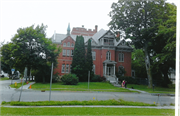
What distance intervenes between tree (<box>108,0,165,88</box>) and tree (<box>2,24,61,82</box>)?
11.4m

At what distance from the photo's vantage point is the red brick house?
31391 millimetres

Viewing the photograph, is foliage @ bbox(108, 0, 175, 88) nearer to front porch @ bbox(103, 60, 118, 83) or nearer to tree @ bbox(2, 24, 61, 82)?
front porch @ bbox(103, 60, 118, 83)

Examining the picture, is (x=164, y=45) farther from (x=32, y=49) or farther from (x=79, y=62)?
(x=32, y=49)

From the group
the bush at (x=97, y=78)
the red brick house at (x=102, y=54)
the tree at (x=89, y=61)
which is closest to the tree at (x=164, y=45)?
the red brick house at (x=102, y=54)

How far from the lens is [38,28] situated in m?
24.5

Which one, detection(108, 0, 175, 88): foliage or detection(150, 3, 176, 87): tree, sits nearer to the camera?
detection(150, 3, 176, 87): tree

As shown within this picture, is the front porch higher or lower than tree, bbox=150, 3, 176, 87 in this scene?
lower

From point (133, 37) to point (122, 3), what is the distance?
594cm

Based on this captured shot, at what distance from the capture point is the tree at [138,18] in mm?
22359

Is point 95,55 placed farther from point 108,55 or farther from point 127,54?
point 127,54

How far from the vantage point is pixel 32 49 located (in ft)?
77.6

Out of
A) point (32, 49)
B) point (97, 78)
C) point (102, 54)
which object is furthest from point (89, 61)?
point (32, 49)

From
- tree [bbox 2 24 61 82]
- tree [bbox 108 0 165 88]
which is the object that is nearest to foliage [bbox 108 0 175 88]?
tree [bbox 108 0 165 88]

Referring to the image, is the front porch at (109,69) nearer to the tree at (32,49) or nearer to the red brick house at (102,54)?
the red brick house at (102,54)
